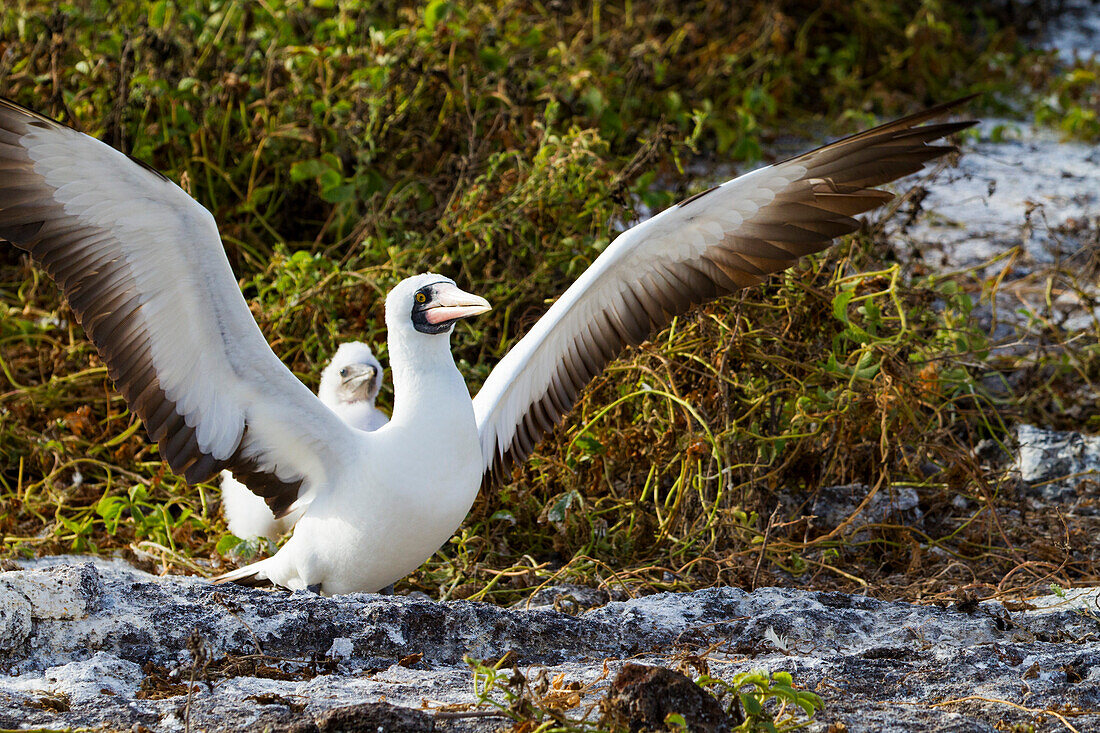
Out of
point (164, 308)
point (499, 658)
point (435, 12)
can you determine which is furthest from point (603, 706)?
point (435, 12)

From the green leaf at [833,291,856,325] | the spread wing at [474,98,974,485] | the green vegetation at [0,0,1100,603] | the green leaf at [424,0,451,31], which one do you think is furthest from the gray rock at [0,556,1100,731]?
the green leaf at [424,0,451,31]

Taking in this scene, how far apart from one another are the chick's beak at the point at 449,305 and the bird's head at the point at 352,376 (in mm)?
977

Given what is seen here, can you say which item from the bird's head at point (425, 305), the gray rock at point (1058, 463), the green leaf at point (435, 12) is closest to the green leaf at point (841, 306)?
the gray rock at point (1058, 463)

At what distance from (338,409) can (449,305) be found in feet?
3.87

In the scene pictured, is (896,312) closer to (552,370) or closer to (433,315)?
(552,370)

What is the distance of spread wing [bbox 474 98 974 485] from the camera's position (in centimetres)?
369

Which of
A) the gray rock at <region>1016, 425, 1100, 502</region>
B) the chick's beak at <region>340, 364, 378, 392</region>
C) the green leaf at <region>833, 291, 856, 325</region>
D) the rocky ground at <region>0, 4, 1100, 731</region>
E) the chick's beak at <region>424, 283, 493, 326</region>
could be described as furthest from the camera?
the gray rock at <region>1016, 425, 1100, 502</region>

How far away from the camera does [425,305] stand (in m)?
3.72

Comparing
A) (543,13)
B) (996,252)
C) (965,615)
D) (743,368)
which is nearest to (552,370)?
(743,368)

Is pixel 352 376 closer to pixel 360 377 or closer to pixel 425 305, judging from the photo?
pixel 360 377

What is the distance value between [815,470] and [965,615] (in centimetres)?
140

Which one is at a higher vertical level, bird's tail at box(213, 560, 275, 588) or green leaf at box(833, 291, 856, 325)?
green leaf at box(833, 291, 856, 325)

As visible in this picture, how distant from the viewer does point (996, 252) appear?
6555 mm

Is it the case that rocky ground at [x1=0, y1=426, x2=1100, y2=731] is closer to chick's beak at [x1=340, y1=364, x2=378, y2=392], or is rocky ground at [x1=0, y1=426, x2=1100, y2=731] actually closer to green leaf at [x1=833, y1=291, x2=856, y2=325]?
green leaf at [x1=833, y1=291, x2=856, y2=325]
